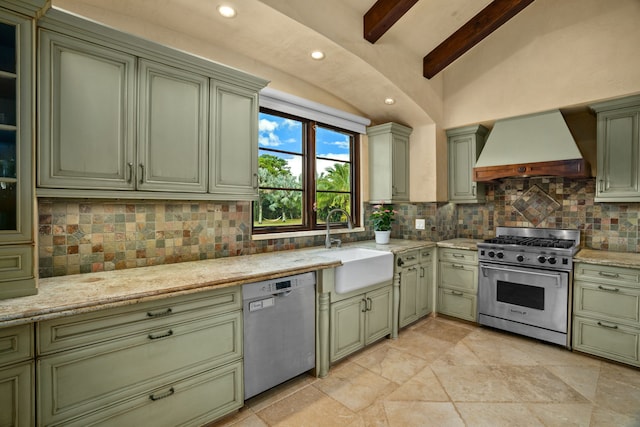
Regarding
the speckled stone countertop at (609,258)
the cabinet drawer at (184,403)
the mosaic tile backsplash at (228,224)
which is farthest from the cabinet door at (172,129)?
the speckled stone countertop at (609,258)

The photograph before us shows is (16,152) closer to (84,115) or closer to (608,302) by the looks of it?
Answer: (84,115)

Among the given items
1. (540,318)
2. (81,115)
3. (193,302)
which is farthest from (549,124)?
(81,115)

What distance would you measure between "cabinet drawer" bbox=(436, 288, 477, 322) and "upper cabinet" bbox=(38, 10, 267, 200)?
8.64 ft

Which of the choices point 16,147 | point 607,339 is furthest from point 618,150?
point 16,147

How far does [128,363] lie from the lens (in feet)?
4.99

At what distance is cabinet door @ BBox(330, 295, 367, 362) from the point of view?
2.49m

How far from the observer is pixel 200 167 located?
211 centimetres

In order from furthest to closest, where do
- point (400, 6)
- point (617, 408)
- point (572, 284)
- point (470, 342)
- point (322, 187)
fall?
1. point (322, 187)
2. point (470, 342)
3. point (572, 284)
4. point (400, 6)
5. point (617, 408)

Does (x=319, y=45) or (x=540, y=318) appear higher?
(x=319, y=45)

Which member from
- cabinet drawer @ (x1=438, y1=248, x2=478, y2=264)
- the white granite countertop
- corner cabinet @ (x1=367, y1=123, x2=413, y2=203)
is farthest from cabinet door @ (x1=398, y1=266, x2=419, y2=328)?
the white granite countertop

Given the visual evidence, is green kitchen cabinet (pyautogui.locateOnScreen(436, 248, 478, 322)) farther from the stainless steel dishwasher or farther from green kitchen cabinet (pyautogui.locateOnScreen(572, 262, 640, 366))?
the stainless steel dishwasher

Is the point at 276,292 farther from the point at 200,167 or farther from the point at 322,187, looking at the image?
the point at 322,187

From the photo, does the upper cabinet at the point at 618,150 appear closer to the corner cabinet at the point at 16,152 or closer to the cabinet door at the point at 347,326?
the cabinet door at the point at 347,326

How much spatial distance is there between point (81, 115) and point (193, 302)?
1.16 meters
